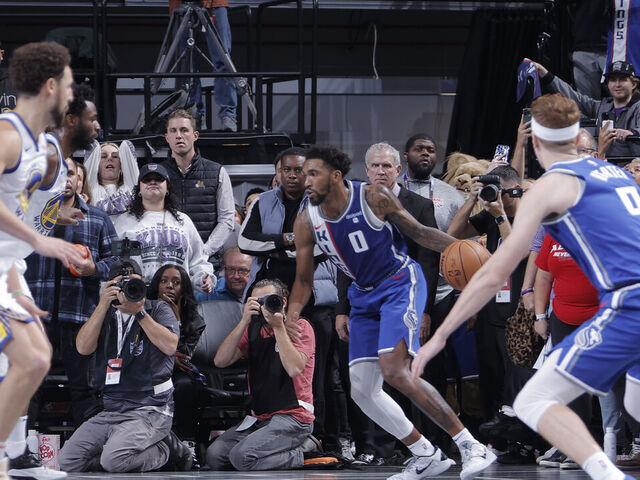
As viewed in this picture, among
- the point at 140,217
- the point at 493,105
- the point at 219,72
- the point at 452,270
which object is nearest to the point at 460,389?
the point at 452,270

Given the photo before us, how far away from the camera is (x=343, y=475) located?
6570mm

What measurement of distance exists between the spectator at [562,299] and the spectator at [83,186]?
11.3ft

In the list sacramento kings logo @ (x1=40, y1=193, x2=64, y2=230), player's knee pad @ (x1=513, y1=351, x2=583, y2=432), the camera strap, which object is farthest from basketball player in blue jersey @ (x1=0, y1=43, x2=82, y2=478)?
player's knee pad @ (x1=513, y1=351, x2=583, y2=432)

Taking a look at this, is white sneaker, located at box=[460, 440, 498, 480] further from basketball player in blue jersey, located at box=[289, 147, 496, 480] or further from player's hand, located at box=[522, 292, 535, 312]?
player's hand, located at box=[522, 292, 535, 312]

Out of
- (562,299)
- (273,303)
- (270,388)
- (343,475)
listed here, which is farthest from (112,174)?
(562,299)

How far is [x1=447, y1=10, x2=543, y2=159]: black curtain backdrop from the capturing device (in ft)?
40.3

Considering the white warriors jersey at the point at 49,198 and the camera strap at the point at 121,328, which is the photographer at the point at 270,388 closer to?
the camera strap at the point at 121,328

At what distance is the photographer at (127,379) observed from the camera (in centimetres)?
693

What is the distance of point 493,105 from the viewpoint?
12.4 metres

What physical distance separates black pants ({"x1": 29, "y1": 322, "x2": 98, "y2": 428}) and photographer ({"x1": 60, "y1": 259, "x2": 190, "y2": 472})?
11cm

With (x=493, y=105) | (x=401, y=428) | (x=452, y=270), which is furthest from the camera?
(x=493, y=105)

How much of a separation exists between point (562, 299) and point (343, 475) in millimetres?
1939

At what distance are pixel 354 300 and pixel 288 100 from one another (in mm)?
7380

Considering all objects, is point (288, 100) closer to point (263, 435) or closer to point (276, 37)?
point (276, 37)
